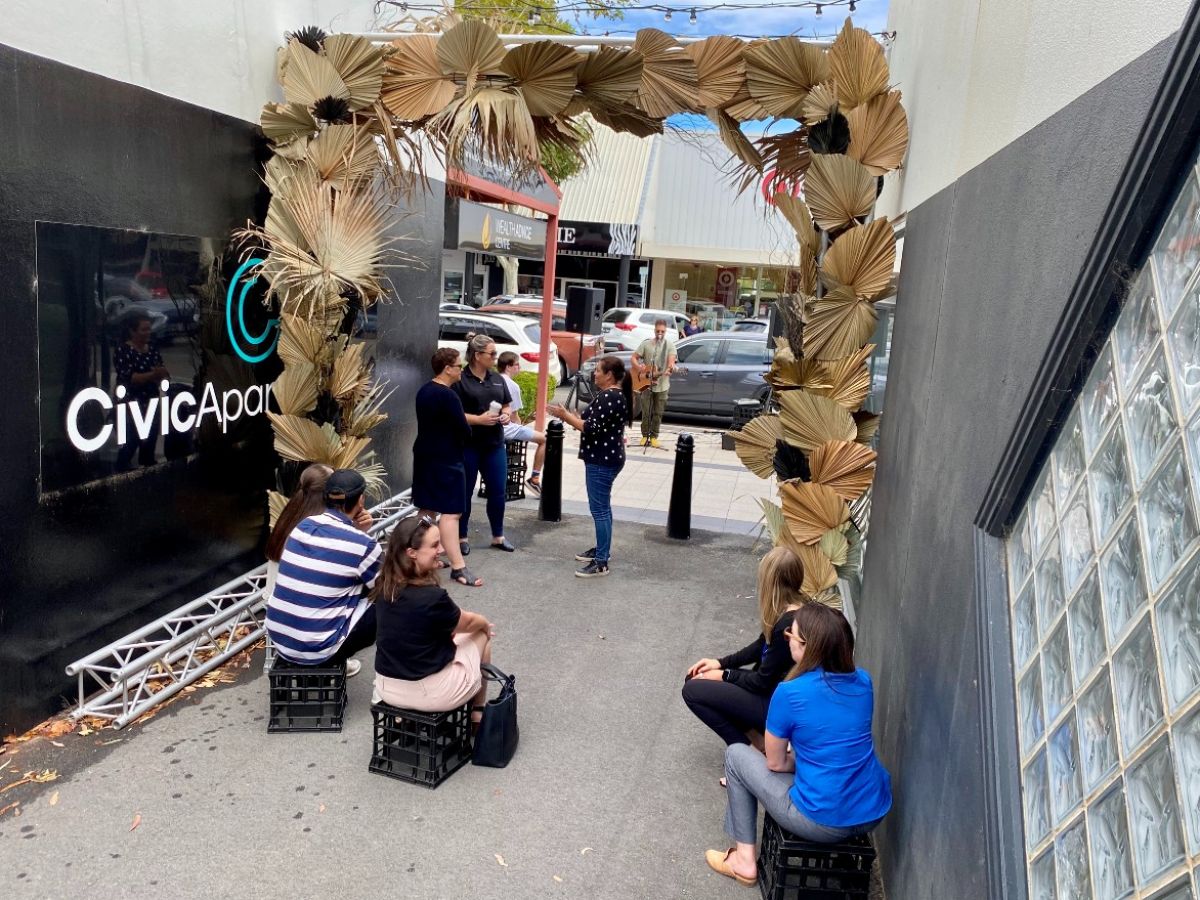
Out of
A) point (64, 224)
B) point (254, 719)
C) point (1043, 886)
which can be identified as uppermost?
point (64, 224)

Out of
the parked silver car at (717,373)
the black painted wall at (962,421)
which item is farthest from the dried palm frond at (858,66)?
the parked silver car at (717,373)

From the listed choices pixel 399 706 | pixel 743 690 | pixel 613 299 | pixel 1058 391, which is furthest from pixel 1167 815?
pixel 613 299

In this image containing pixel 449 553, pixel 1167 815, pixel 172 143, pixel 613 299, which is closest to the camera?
pixel 1167 815

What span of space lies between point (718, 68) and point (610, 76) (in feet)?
2.13

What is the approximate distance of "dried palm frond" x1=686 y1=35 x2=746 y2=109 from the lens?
17.9ft

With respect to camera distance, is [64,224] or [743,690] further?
[64,224]

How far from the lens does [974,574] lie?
2734mm

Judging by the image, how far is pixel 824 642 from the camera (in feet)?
11.0

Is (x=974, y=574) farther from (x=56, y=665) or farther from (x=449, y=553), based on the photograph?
(x=449, y=553)

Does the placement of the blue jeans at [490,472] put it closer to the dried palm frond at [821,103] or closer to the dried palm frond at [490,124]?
the dried palm frond at [490,124]

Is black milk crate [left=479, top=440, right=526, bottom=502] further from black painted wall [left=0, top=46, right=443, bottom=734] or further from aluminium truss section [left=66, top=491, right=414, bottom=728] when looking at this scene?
aluminium truss section [left=66, top=491, right=414, bottom=728]

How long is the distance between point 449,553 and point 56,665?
2.81 metres

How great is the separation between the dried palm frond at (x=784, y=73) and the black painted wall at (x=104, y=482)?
3.31 m

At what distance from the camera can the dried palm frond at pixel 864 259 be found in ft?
16.7
